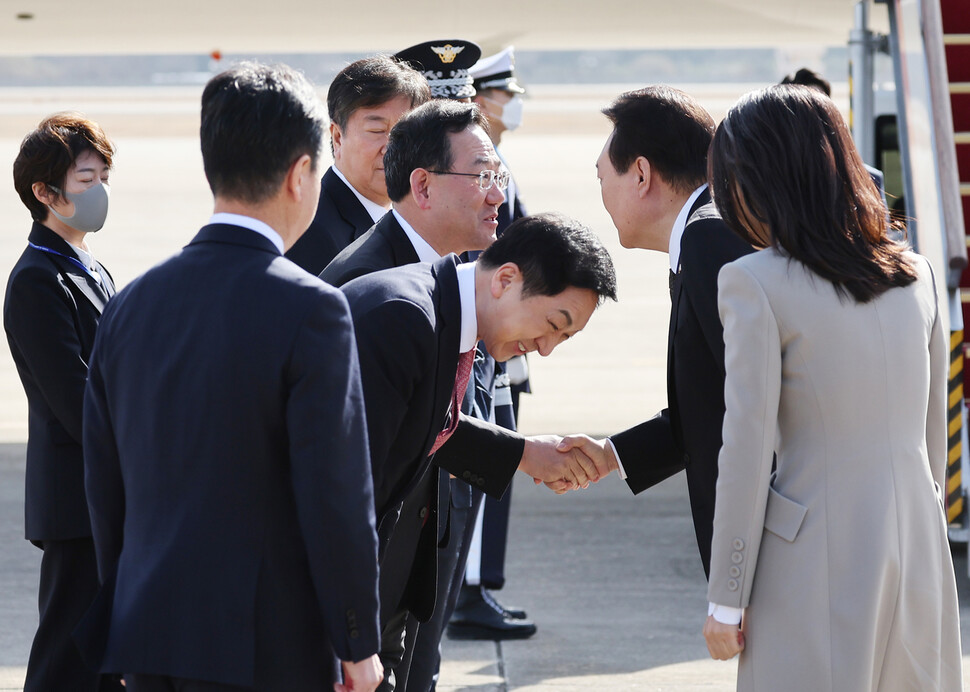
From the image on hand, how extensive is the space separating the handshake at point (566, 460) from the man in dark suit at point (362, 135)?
0.86 meters

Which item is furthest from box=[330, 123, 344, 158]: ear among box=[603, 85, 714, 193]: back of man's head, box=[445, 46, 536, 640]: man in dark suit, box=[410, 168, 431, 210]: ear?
box=[603, 85, 714, 193]: back of man's head

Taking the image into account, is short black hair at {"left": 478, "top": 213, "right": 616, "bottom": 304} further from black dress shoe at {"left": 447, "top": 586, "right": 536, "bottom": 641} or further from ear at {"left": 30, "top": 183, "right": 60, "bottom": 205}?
black dress shoe at {"left": 447, "top": 586, "right": 536, "bottom": 641}

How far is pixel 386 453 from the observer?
7.72 ft

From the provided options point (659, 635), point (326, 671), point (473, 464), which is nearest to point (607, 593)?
point (659, 635)

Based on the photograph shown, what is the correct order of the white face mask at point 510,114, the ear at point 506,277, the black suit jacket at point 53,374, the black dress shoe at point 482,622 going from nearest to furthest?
the ear at point 506,277
the black suit jacket at point 53,374
the black dress shoe at point 482,622
the white face mask at point 510,114

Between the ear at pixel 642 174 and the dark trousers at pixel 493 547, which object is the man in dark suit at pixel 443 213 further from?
the dark trousers at pixel 493 547

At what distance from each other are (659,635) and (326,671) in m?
2.81

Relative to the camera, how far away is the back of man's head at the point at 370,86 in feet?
11.9

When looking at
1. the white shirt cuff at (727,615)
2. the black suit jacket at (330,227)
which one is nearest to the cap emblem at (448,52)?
the black suit jacket at (330,227)

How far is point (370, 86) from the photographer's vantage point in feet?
11.9

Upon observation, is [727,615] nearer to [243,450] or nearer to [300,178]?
[243,450]

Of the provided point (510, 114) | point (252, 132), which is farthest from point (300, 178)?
point (510, 114)

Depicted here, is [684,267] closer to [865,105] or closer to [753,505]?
[753,505]

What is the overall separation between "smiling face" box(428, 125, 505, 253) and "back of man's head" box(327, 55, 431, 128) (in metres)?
0.63
